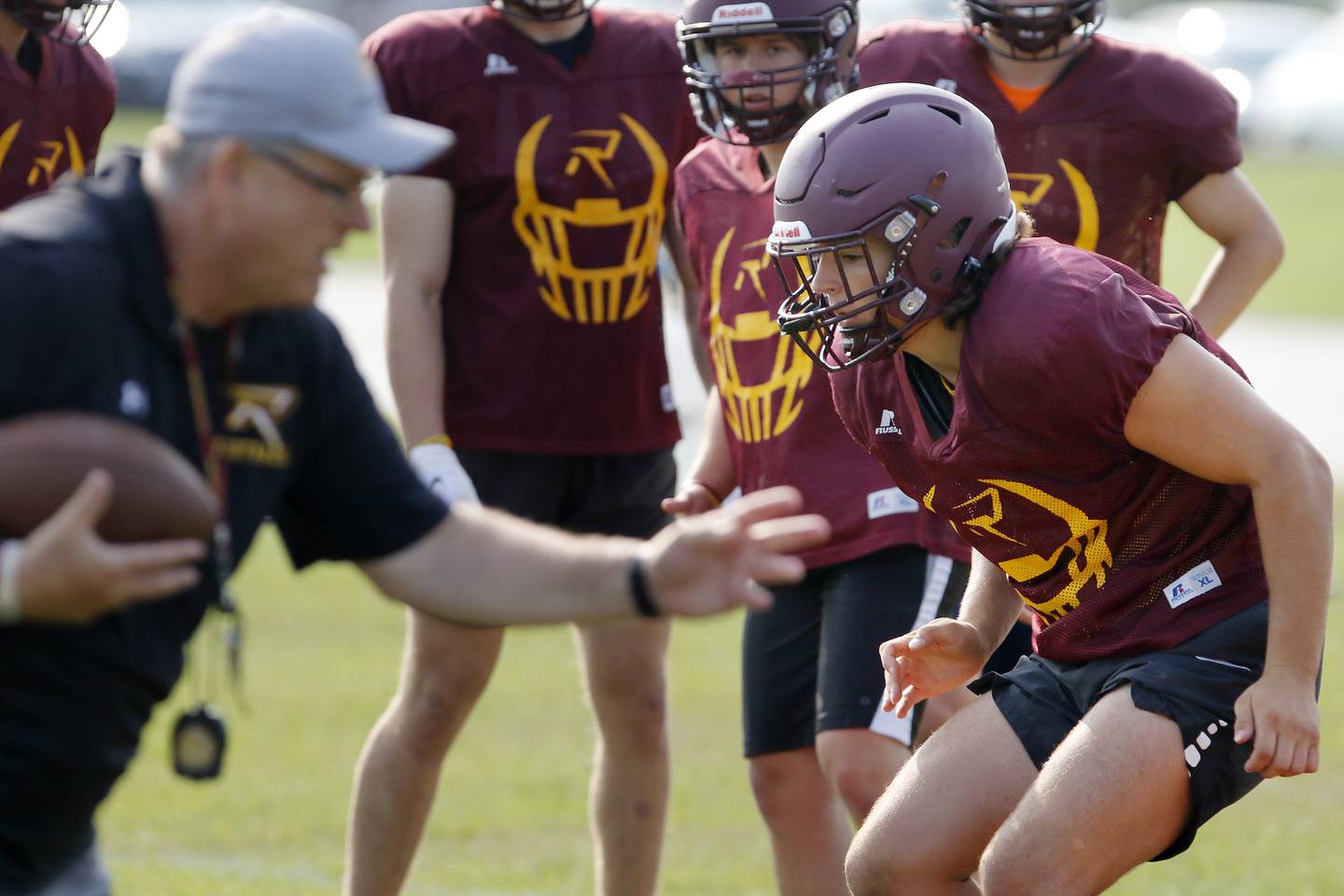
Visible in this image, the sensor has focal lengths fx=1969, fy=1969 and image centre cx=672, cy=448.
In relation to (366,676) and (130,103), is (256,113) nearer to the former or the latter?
(366,676)

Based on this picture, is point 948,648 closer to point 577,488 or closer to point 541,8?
point 577,488

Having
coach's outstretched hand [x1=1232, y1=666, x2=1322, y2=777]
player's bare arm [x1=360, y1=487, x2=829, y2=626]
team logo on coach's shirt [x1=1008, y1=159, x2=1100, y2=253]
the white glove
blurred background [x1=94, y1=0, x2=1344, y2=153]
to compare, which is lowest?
blurred background [x1=94, y1=0, x2=1344, y2=153]

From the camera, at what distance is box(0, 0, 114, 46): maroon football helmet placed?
489cm

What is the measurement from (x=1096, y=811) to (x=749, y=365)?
1.58 meters

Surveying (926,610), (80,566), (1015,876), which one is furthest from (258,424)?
(926,610)

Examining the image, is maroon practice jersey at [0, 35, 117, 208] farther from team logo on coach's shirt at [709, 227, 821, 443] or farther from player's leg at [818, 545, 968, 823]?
player's leg at [818, 545, 968, 823]

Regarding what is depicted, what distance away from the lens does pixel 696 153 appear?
4891 mm

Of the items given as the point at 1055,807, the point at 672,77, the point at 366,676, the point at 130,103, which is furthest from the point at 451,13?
the point at 130,103

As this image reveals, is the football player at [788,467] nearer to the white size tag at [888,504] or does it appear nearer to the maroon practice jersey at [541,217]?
the white size tag at [888,504]

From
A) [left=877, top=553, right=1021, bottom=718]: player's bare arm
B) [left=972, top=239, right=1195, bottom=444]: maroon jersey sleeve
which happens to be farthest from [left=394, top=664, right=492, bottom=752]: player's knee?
[left=972, top=239, right=1195, bottom=444]: maroon jersey sleeve

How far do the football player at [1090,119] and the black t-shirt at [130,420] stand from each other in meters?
2.15

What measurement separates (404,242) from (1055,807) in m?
2.31

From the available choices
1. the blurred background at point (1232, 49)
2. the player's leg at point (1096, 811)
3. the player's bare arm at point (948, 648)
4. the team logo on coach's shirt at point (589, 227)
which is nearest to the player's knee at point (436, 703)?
the team logo on coach's shirt at point (589, 227)

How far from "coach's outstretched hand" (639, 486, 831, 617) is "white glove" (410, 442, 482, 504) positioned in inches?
63.2
